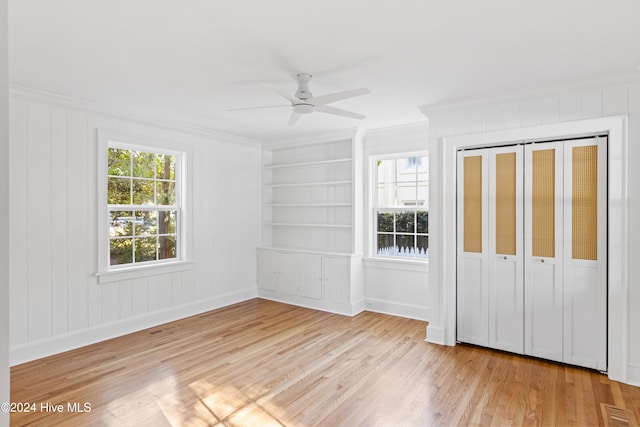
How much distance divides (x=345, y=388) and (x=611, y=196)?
8.71ft

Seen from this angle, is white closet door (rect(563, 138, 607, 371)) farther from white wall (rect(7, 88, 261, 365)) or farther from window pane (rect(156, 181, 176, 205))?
window pane (rect(156, 181, 176, 205))

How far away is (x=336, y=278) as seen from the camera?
5.16 m

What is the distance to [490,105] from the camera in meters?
3.64

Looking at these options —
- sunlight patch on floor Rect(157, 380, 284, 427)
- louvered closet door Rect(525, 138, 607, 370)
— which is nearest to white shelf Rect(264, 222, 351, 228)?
louvered closet door Rect(525, 138, 607, 370)

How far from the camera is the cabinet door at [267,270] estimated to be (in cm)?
584

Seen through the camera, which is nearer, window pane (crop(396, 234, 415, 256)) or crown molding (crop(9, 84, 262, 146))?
crown molding (crop(9, 84, 262, 146))

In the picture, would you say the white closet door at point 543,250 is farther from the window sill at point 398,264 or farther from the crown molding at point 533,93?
the window sill at point 398,264

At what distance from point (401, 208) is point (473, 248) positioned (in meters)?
1.36

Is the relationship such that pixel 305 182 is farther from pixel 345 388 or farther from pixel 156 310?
pixel 345 388

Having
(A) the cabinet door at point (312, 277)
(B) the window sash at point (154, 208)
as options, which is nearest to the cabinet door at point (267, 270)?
(A) the cabinet door at point (312, 277)

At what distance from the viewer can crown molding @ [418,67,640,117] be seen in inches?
118

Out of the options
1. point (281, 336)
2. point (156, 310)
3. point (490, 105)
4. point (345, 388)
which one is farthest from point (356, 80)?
point (156, 310)

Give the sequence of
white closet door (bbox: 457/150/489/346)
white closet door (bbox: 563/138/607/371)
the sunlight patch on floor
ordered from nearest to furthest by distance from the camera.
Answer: the sunlight patch on floor, white closet door (bbox: 563/138/607/371), white closet door (bbox: 457/150/489/346)

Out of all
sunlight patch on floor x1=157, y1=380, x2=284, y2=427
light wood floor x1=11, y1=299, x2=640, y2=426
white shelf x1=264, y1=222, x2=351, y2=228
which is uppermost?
white shelf x1=264, y1=222, x2=351, y2=228
